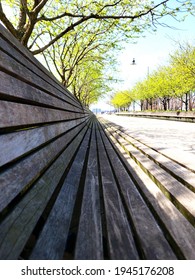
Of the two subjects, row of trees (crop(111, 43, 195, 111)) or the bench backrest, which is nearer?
the bench backrest

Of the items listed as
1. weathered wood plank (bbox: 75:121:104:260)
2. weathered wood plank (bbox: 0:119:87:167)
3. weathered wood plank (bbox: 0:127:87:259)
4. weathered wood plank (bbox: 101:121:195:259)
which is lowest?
weathered wood plank (bbox: 101:121:195:259)

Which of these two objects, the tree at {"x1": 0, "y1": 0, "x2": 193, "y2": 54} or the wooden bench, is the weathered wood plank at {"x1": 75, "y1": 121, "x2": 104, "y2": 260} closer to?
the wooden bench

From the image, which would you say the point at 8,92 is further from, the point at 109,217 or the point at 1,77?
the point at 109,217

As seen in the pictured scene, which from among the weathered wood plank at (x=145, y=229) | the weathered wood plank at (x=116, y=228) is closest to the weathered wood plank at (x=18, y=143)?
the weathered wood plank at (x=116, y=228)

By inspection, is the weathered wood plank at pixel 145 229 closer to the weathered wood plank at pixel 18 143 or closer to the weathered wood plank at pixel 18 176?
the weathered wood plank at pixel 18 176

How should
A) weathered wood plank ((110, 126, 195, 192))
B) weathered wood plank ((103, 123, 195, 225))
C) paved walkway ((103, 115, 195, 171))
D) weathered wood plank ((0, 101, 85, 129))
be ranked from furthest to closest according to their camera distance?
1. paved walkway ((103, 115, 195, 171))
2. weathered wood plank ((110, 126, 195, 192))
3. weathered wood plank ((103, 123, 195, 225))
4. weathered wood plank ((0, 101, 85, 129))

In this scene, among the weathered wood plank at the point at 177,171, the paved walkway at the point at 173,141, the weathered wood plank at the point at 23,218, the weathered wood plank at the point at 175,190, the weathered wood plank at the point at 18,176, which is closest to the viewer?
the weathered wood plank at the point at 23,218

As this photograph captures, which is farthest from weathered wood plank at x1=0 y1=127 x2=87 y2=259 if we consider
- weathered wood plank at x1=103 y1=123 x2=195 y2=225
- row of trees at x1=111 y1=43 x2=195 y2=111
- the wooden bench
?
row of trees at x1=111 y1=43 x2=195 y2=111

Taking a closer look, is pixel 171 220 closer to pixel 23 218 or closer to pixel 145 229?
pixel 145 229

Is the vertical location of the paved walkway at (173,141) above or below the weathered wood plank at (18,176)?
below

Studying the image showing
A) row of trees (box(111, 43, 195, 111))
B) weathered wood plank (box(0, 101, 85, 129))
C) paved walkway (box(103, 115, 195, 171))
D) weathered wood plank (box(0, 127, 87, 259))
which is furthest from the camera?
row of trees (box(111, 43, 195, 111))

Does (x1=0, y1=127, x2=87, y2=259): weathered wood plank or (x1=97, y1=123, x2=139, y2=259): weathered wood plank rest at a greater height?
(x1=0, y1=127, x2=87, y2=259): weathered wood plank
